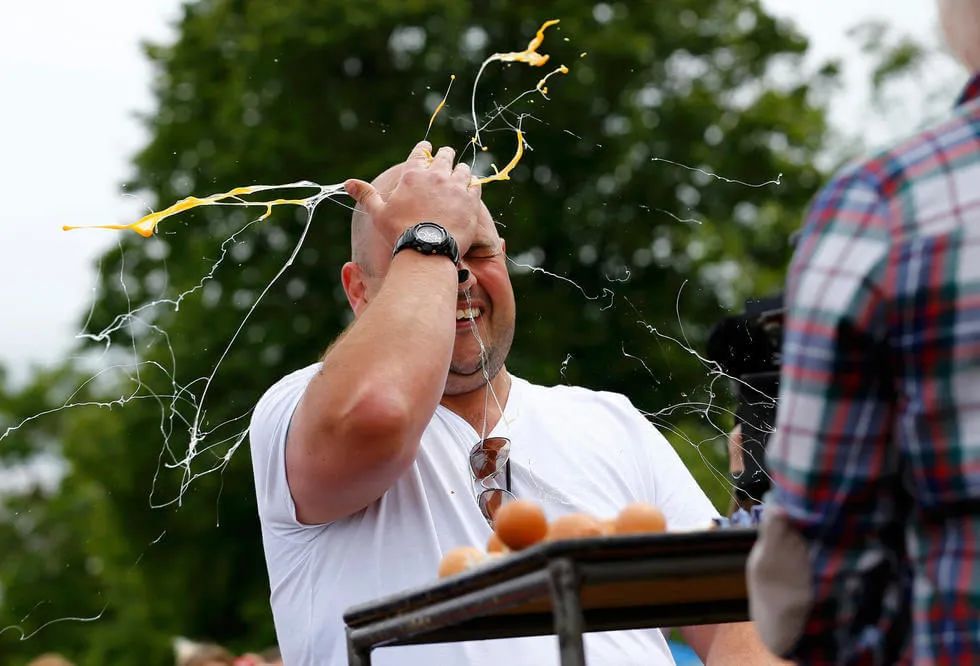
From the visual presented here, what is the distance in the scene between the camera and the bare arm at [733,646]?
3256mm

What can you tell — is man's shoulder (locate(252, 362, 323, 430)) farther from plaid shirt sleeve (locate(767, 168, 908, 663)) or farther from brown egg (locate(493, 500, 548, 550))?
plaid shirt sleeve (locate(767, 168, 908, 663))

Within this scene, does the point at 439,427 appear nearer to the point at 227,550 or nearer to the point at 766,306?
the point at 766,306

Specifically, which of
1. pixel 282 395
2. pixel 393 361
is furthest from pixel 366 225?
pixel 393 361

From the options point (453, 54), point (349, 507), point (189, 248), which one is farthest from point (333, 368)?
point (453, 54)

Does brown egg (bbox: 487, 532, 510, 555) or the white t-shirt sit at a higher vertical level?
brown egg (bbox: 487, 532, 510, 555)

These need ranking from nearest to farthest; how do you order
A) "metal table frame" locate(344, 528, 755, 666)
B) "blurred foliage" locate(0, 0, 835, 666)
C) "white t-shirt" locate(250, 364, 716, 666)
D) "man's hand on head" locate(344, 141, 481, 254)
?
"metal table frame" locate(344, 528, 755, 666)
"white t-shirt" locate(250, 364, 716, 666)
"man's hand on head" locate(344, 141, 481, 254)
"blurred foliage" locate(0, 0, 835, 666)

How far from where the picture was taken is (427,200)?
138 inches

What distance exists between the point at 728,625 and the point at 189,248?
952cm

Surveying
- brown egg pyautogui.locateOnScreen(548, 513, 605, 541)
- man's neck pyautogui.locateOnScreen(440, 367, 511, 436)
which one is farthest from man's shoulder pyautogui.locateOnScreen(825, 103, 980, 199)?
man's neck pyautogui.locateOnScreen(440, 367, 511, 436)

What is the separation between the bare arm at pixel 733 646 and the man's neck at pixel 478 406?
2.30 feet

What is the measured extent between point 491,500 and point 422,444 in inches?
9.1

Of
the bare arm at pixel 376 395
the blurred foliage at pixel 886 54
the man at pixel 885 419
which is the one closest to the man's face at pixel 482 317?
the bare arm at pixel 376 395

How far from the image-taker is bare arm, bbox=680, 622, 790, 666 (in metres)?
3.26

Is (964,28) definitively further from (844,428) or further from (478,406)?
(478,406)
